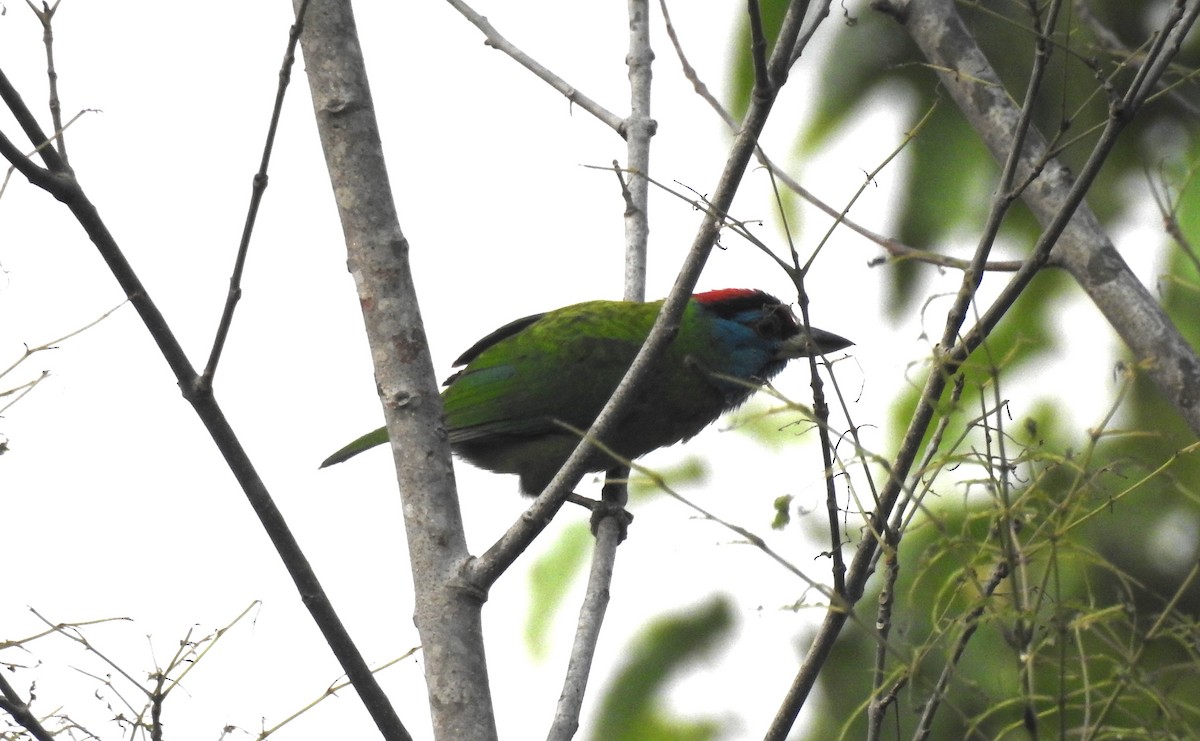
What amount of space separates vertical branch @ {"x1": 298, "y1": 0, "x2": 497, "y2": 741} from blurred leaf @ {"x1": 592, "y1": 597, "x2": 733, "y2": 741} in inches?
99.5

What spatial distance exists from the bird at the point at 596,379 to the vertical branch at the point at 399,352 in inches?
71.8

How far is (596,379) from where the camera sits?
15.9 ft

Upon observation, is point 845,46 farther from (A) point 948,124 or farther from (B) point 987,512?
(B) point 987,512

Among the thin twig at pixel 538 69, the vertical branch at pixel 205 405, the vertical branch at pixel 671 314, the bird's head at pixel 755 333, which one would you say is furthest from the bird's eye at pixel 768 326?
the vertical branch at pixel 205 405

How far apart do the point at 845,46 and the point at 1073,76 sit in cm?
89

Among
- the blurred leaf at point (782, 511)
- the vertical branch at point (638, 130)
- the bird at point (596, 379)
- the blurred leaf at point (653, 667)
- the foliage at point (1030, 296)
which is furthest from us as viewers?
the blurred leaf at point (653, 667)

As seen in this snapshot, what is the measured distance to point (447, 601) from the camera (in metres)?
2.68

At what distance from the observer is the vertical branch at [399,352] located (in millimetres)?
2660

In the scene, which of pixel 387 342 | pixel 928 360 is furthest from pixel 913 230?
pixel 928 360

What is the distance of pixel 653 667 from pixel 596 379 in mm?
1184

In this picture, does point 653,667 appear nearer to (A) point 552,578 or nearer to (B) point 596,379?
(A) point 552,578

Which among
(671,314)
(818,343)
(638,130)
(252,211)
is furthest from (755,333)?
(252,211)

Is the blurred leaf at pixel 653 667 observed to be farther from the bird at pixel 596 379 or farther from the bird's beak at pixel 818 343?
the bird's beak at pixel 818 343

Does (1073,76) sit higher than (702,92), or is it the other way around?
(1073,76)
